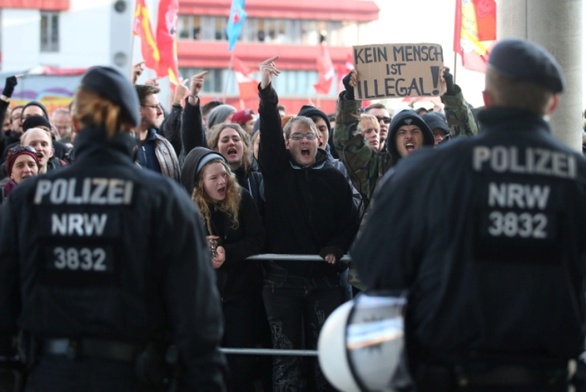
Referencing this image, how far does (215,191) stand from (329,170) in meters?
0.92

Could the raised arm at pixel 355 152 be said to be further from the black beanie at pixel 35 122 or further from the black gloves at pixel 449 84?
the black beanie at pixel 35 122

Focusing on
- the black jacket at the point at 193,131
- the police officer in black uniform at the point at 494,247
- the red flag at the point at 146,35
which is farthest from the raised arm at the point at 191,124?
the red flag at the point at 146,35

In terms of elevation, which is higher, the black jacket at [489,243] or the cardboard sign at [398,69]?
the cardboard sign at [398,69]

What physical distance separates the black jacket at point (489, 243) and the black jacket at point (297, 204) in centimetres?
404

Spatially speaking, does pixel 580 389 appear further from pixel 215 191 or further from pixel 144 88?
pixel 144 88

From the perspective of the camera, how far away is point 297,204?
8.75 metres

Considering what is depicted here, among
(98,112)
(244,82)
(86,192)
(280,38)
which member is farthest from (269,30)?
(86,192)

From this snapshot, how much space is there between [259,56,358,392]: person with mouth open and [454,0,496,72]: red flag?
6269 mm

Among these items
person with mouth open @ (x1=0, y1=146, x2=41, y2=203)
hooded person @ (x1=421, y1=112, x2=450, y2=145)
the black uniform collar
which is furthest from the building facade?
the black uniform collar

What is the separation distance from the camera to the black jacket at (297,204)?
8672mm

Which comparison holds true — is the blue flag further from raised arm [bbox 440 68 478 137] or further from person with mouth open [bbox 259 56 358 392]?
raised arm [bbox 440 68 478 137]

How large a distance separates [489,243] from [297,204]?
14.3 feet

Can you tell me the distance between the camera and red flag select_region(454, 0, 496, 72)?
1473cm

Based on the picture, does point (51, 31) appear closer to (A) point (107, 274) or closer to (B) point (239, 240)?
(B) point (239, 240)
